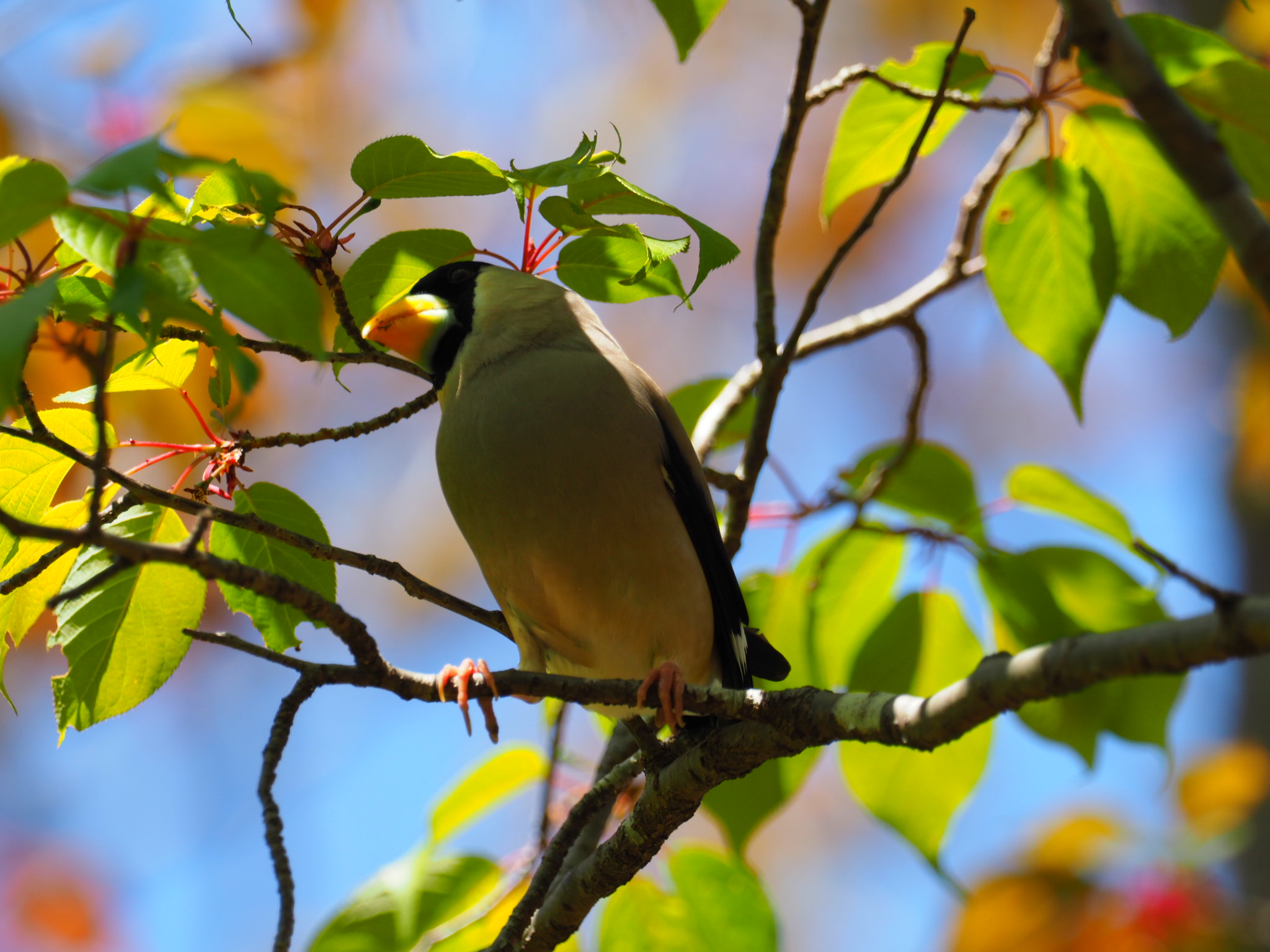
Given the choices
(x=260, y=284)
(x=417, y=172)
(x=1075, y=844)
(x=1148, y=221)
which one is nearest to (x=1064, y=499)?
(x=1148, y=221)

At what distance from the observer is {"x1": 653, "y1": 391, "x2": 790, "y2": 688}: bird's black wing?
2660 millimetres

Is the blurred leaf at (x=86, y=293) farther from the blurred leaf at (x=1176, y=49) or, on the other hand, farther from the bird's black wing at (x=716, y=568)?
the blurred leaf at (x=1176, y=49)

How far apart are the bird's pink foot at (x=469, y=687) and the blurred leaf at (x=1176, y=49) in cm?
162

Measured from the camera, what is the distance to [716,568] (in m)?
2.74

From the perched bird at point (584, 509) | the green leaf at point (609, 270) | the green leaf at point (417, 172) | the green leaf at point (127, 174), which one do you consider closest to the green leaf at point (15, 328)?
the green leaf at point (127, 174)

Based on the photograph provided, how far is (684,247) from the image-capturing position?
5.40 feet

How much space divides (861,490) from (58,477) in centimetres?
176

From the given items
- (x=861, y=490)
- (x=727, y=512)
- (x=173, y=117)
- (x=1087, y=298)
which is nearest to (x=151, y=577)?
(x=173, y=117)

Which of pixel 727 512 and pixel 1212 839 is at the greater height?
pixel 727 512

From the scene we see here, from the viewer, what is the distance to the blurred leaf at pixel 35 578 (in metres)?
1.88

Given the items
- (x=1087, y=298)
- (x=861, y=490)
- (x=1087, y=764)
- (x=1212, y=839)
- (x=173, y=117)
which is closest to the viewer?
(x=173, y=117)

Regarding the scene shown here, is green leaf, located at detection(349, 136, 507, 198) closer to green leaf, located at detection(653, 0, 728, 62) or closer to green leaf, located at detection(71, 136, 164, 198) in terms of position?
green leaf, located at detection(653, 0, 728, 62)

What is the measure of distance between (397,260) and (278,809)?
984 millimetres

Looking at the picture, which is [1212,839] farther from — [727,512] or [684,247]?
[684,247]
